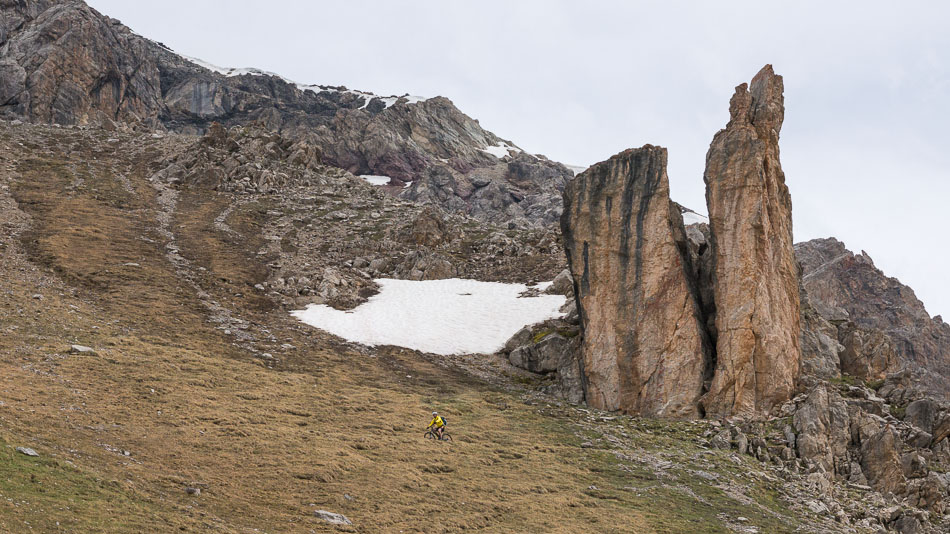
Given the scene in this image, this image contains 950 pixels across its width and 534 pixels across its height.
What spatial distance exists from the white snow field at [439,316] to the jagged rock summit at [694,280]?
1353 cm

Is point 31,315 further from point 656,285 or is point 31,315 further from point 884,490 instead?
point 884,490

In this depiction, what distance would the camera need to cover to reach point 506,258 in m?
82.3

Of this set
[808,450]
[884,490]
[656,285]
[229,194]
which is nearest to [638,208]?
[656,285]

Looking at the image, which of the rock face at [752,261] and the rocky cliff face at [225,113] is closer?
the rock face at [752,261]

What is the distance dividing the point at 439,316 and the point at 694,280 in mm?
26059

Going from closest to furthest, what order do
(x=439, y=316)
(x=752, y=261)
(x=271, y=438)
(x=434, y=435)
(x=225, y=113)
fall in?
(x=271, y=438)
(x=434, y=435)
(x=752, y=261)
(x=439, y=316)
(x=225, y=113)

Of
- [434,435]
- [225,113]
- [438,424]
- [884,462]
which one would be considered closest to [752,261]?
[884,462]

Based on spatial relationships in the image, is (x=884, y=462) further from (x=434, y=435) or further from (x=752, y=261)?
(x=434, y=435)

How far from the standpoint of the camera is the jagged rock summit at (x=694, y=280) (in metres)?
42.5

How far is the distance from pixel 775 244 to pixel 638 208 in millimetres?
9729

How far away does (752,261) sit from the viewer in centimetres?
4350

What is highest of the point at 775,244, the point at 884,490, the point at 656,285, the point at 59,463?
the point at 775,244

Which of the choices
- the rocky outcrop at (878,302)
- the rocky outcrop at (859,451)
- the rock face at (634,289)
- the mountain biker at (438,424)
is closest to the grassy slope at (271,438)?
the mountain biker at (438,424)

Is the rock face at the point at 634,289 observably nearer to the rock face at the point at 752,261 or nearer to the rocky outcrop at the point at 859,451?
the rock face at the point at 752,261
